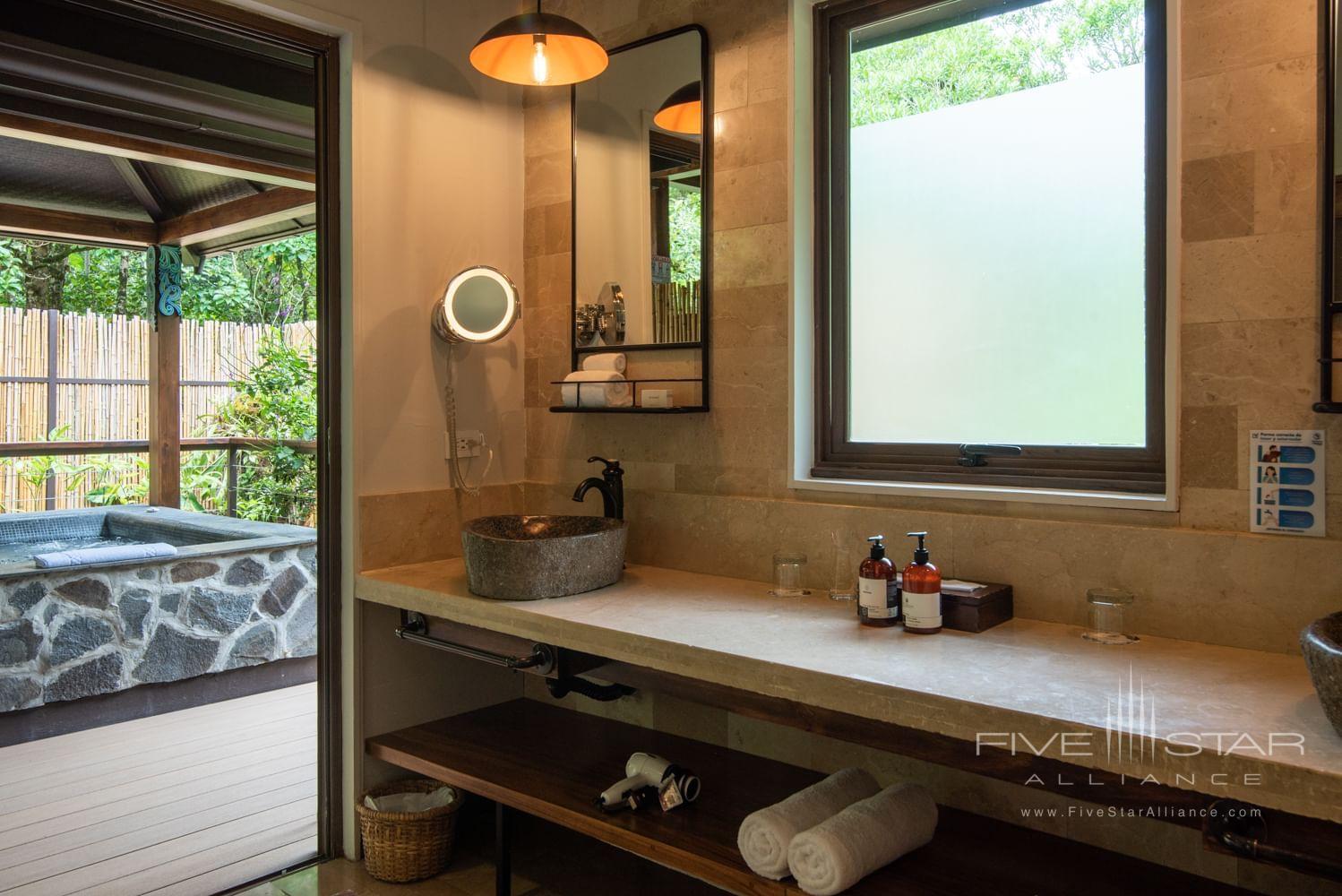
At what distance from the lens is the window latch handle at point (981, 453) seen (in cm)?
221

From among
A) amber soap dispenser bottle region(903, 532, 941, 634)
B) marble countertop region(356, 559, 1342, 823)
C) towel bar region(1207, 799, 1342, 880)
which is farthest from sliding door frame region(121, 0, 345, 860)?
towel bar region(1207, 799, 1342, 880)

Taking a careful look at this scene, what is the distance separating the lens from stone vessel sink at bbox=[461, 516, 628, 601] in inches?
90.0

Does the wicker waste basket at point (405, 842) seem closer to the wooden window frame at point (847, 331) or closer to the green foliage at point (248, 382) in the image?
the green foliage at point (248, 382)

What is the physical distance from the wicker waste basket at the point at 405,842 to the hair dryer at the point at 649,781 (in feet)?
2.17

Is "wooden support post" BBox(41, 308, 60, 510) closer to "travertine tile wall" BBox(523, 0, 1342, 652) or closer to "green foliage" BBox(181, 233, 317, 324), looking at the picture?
"green foliage" BBox(181, 233, 317, 324)

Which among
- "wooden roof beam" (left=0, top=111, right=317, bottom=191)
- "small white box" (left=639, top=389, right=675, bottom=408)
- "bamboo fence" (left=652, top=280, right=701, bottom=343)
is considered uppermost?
"wooden roof beam" (left=0, top=111, right=317, bottom=191)

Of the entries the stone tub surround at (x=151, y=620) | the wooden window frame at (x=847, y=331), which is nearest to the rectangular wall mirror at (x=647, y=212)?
the wooden window frame at (x=847, y=331)

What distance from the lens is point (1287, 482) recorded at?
175 centimetres

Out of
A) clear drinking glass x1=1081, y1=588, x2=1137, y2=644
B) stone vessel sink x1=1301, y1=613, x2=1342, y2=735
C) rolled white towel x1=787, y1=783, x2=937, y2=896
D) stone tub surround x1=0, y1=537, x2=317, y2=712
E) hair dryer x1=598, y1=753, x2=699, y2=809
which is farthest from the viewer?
stone tub surround x1=0, y1=537, x2=317, y2=712

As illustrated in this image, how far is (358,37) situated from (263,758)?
8.06ft

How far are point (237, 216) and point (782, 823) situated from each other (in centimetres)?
236

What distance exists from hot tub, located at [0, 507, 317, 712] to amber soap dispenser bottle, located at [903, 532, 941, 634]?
5.85 ft

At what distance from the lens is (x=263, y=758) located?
3400 millimetres

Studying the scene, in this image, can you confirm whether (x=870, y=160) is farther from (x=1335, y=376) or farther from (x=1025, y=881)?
(x=1025, y=881)
